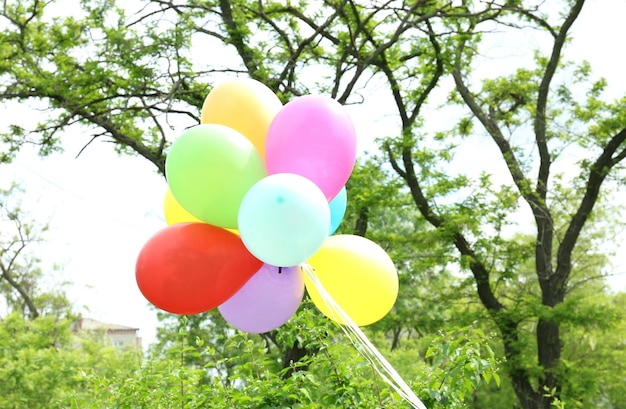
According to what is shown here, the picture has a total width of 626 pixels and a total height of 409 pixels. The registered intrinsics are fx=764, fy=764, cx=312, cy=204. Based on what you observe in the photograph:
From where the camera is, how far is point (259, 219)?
9.66ft

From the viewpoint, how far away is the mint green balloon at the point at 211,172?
3.17 metres

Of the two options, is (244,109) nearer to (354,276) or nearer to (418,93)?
(354,276)

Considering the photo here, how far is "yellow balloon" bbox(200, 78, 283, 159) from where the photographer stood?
3.57 meters

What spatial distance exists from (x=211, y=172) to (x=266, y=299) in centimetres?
76

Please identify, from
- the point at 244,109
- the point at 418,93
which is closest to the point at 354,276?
the point at 244,109

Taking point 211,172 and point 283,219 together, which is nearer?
point 283,219

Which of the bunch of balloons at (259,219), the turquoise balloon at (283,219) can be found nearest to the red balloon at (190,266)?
the bunch of balloons at (259,219)

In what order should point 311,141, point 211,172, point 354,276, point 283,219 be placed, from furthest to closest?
point 354,276 < point 311,141 < point 211,172 < point 283,219

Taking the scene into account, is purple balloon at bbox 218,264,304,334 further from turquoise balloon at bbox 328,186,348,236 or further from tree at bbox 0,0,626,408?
tree at bbox 0,0,626,408

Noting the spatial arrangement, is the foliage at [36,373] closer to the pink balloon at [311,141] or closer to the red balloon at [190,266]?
the red balloon at [190,266]

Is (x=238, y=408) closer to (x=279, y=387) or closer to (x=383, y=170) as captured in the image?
(x=279, y=387)

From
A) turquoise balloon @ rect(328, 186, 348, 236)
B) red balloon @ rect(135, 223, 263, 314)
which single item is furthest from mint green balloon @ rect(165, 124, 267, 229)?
turquoise balloon @ rect(328, 186, 348, 236)

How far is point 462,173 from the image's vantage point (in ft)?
39.8

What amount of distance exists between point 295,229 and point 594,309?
935cm
